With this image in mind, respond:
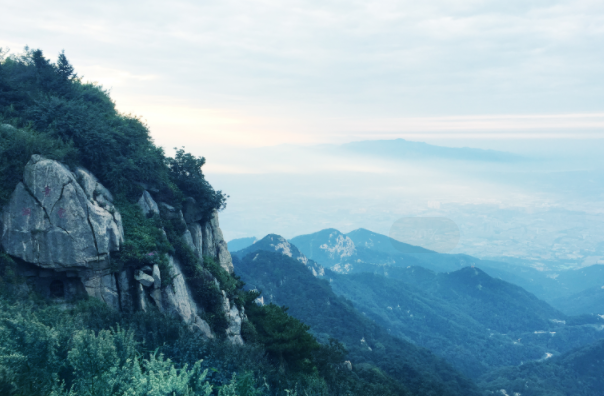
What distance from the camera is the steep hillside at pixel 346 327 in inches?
2544

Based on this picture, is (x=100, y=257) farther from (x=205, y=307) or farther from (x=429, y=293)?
(x=429, y=293)

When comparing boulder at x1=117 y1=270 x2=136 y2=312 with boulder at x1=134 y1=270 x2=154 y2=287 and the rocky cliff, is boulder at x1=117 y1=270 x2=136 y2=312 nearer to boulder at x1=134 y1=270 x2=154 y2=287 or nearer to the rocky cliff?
the rocky cliff

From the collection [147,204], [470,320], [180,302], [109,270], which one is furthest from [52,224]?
[470,320]

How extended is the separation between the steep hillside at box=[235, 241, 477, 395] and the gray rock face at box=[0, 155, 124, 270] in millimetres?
39344

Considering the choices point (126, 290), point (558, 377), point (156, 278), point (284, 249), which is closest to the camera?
point (126, 290)

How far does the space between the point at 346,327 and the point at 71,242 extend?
261 ft

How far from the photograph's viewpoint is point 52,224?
66.9ft

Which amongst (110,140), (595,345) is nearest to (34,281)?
(110,140)

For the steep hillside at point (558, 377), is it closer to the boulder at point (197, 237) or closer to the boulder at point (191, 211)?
the boulder at point (197, 237)

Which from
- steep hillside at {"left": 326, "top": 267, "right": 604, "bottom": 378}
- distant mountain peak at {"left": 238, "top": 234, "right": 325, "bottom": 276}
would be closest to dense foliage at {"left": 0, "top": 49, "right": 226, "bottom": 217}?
steep hillside at {"left": 326, "top": 267, "right": 604, "bottom": 378}

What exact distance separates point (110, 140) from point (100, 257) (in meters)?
7.87

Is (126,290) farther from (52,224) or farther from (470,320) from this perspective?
(470,320)

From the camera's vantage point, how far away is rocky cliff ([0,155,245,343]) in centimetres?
2022

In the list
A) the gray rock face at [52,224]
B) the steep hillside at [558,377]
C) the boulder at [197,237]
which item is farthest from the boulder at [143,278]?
the steep hillside at [558,377]
